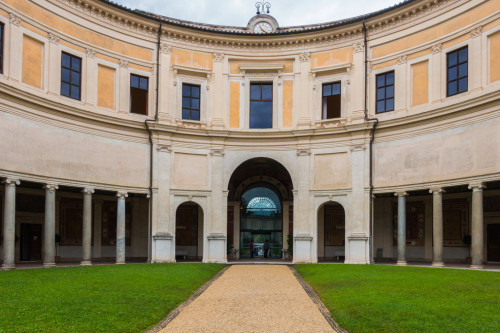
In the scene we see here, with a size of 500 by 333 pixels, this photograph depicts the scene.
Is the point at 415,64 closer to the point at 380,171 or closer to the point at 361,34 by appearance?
the point at 361,34

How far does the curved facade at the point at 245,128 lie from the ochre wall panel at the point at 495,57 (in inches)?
2.5

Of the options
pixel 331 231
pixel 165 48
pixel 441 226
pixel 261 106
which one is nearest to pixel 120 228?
→ pixel 165 48

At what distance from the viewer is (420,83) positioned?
28703 millimetres

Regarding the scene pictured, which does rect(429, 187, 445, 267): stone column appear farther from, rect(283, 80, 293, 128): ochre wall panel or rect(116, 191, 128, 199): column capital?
rect(116, 191, 128, 199): column capital

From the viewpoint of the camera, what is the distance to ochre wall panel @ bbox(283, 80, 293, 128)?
3272cm

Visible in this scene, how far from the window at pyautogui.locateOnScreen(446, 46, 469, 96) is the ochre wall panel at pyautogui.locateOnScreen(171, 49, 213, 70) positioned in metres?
14.0

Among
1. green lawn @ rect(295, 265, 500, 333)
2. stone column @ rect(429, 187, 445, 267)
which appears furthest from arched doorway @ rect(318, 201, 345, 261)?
green lawn @ rect(295, 265, 500, 333)

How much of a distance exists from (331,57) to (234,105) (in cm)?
661

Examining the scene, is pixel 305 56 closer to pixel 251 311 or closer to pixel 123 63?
pixel 123 63

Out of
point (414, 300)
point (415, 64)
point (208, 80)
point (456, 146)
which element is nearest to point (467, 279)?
point (414, 300)

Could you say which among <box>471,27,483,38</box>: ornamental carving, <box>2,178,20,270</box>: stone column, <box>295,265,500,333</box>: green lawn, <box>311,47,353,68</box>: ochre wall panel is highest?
<box>311,47,353,68</box>: ochre wall panel

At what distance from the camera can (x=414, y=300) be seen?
13.4 metres

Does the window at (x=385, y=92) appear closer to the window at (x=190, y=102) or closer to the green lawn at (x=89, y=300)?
the window at (x=190, y=102)

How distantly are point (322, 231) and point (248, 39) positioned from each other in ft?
43.8
